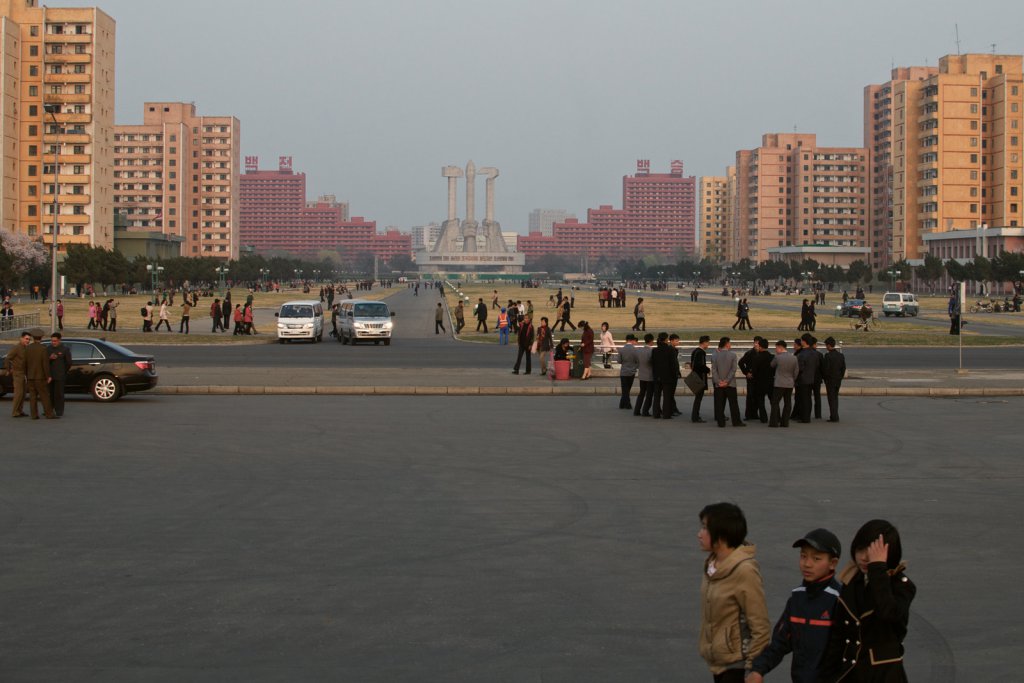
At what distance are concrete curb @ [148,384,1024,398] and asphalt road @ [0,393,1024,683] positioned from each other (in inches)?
221

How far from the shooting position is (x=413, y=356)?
37.4 m

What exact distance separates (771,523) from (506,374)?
1891 cm

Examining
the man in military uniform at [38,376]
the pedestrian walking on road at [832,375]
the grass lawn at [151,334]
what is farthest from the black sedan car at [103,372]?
the grass lawn at [151,334]

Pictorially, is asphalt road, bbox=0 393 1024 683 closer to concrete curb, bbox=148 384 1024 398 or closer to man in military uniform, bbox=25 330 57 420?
man in military uniform, bbox=25 330 57 420

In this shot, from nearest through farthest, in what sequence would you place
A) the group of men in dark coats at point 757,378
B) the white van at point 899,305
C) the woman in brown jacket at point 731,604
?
the woman in brown jacket at point 731,604, the group of men in dark coats at point 757,378, the white van at point 899,305

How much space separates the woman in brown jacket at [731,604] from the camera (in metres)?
5.28

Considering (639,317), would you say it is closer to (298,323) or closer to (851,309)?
(298,323)

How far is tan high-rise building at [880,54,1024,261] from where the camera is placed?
141875 mm

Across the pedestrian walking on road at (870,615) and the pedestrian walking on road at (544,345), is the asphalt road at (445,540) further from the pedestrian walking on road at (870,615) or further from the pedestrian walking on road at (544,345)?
the pedestrian walking on road at (544,345)

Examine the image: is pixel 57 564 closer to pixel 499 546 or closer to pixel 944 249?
pixel 499 546

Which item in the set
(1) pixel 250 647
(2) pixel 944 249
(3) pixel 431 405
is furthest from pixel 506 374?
(2) pixel 944 249

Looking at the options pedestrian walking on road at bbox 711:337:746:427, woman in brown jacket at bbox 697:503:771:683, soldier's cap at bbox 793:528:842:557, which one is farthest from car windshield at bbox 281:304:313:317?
soldier's cap at bbox 793:528:842:557

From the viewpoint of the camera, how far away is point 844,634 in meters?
5.12

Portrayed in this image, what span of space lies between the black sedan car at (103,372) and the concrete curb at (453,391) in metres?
1.70
